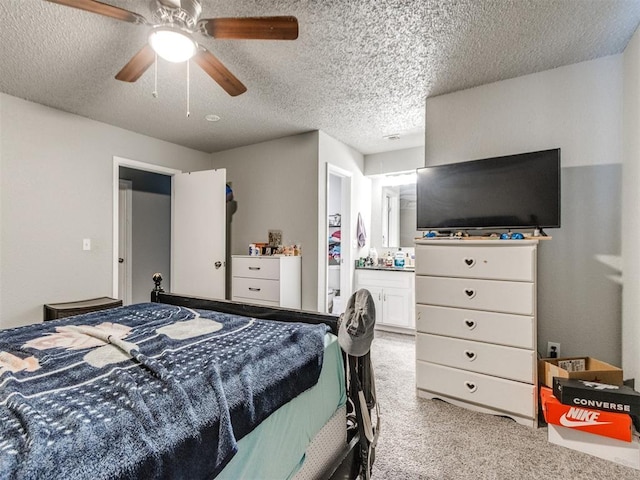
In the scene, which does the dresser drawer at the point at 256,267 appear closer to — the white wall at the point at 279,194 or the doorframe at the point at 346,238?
the white wall at the point at 279,194

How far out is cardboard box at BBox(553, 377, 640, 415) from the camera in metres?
1.69

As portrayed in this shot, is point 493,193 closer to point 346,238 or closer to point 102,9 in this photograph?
point 346,238

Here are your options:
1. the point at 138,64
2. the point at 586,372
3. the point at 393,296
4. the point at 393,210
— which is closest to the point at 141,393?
the point at 138,64

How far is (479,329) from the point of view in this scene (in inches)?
84.9

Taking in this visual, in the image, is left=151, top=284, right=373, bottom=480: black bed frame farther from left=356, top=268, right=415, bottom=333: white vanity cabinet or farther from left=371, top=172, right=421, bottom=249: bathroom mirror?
left=371, top=172, right=421, bottom=249: bathroom mirror

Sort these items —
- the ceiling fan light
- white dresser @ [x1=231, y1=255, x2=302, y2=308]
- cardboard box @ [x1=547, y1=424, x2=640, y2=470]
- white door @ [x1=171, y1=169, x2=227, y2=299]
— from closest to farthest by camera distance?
1. the ceiling fan light
2. cardboard box @ [x1=547, y1=424, x2=640, y2=470]
3. white dresser @ [x1=231, y1=255, x2=302, y2=308]
4. white door @ [x1=171, y1=169, x2=227, y2=299]

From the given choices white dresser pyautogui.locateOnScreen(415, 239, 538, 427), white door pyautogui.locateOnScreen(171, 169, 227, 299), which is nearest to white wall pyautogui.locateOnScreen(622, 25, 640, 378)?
white dresser pyautogui.locateOnScreen(415, 239, 538, 427)

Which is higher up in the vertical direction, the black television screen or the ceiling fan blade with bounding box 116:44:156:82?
the ceiling fan blade with bounding box 116:44:156:82

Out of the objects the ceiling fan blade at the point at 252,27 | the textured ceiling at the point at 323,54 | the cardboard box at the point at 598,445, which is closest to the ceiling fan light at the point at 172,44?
the ceiling fan blade at the point at 252,27

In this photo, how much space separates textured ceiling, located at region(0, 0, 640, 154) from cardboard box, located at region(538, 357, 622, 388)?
6.71 feet

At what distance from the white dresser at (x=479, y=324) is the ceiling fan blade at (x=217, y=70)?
1.69m

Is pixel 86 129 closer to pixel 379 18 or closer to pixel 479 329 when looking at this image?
pixel 379 18

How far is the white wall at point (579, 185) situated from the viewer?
2.14 meters

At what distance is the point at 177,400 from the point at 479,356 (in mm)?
2003
